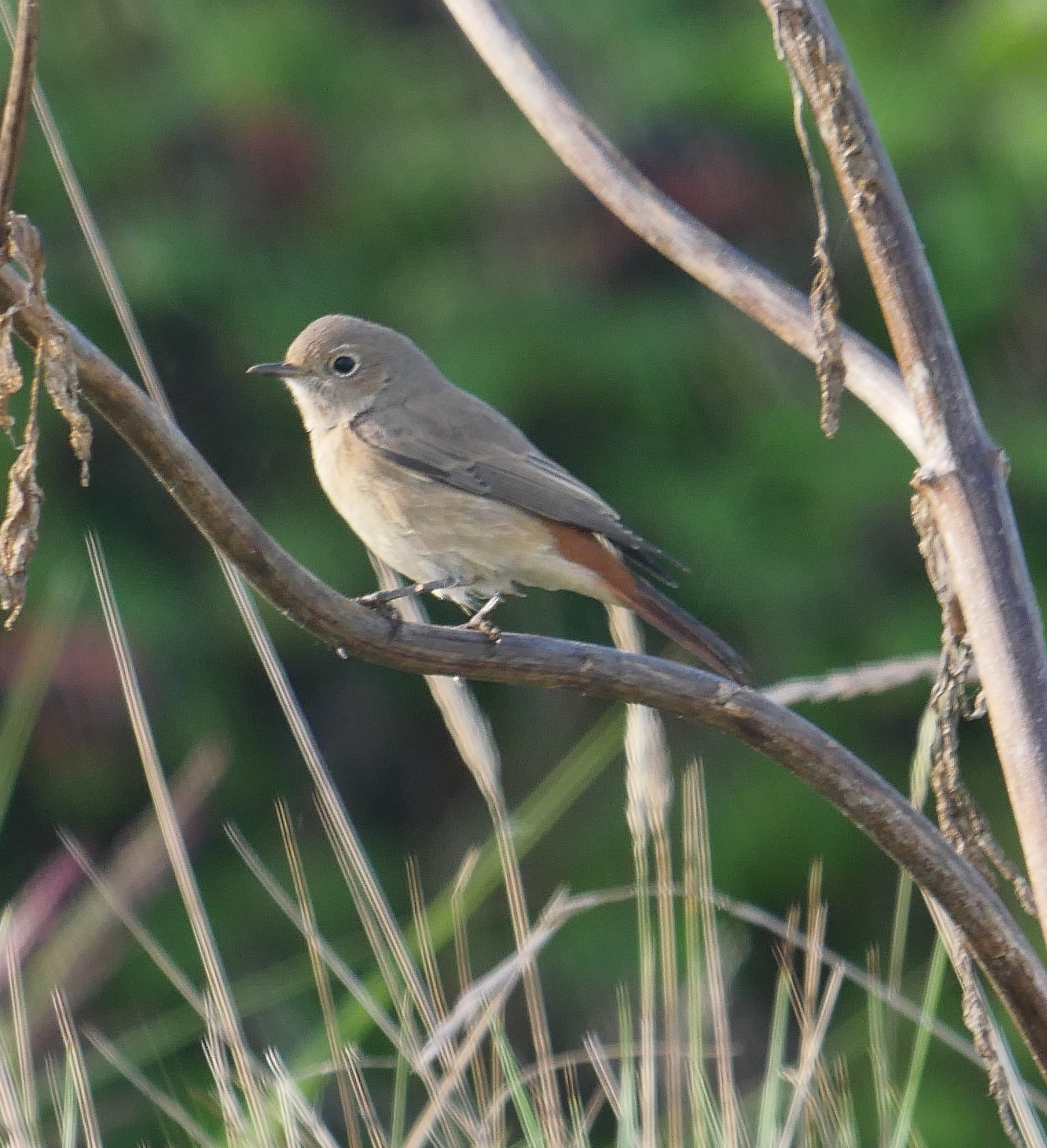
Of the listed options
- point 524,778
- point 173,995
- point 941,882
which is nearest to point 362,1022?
point 941,882

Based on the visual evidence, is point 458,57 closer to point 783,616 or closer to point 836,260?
point 836,260

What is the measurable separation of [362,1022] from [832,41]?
1.40 meters

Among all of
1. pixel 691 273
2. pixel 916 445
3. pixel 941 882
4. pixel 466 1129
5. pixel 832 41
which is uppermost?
pixel 832 41

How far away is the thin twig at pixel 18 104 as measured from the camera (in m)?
1.33

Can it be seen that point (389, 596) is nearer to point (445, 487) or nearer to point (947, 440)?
point (947, 440)

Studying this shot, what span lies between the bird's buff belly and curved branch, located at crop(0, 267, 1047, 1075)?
5.38 ft

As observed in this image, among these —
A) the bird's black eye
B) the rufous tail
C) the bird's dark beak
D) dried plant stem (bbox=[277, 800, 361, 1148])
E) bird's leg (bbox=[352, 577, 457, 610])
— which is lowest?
dried plant stem (bbox=[277, 800, 361, 1148])

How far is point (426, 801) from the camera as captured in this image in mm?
6320

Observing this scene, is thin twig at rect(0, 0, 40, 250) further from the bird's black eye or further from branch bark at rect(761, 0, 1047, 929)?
the bird's black eye

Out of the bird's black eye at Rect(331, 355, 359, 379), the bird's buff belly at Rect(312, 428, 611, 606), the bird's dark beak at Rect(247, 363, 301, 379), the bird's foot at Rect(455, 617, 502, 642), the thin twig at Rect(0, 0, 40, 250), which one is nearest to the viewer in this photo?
the thin twig at Rect(0, 0, 40, 250)

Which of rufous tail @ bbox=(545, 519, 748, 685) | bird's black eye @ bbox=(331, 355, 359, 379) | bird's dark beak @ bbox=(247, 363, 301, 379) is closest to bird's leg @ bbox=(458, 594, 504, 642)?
rufous tail @ bbox=(545, 519, 748, 685)

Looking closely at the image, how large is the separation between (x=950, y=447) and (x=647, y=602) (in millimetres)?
1520

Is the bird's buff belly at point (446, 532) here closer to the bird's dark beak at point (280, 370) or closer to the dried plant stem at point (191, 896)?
the bird's dark beak at point (280, 370)

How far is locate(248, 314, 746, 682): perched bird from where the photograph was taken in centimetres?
336
